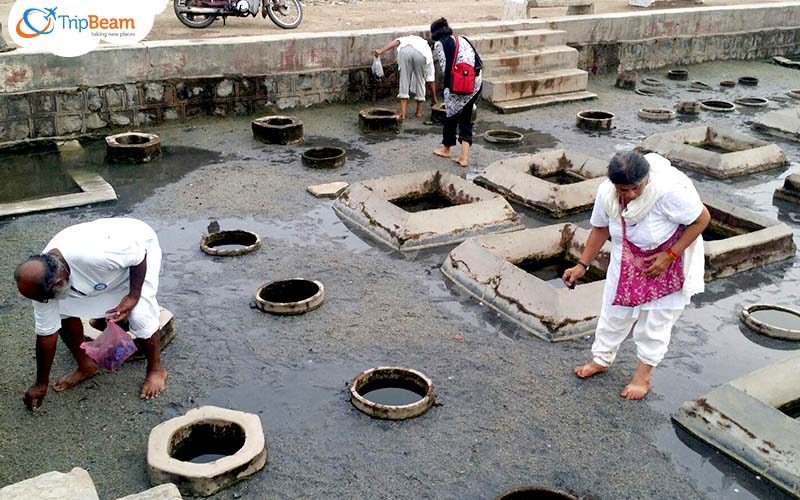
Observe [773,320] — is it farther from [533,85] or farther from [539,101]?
[533,85]

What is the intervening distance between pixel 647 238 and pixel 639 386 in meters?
1.18

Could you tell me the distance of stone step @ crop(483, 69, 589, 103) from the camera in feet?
41.6

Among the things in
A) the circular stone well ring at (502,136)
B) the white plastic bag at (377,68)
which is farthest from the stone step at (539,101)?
the white plastic bag at (377,68)

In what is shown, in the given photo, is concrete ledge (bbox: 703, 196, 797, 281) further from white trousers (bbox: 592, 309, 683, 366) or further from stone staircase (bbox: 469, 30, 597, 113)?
stone staircase (bbox: 469, 30, 597, 113)

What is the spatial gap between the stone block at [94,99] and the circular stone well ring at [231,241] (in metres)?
4.30

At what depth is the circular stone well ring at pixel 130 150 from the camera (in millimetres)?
9453

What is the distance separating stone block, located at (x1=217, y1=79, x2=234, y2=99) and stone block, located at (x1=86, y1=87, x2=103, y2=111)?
179 centimetres

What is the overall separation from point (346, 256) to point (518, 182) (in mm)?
2698

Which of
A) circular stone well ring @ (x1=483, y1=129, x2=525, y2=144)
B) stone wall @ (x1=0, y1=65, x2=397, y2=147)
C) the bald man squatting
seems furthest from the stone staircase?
the bald man squatting

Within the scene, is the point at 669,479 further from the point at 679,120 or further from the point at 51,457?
the point at 679,120

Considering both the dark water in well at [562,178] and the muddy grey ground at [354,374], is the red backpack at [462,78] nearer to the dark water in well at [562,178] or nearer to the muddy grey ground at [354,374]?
the dark water in well at [562,178]

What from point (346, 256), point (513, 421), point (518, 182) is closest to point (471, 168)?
point (518, 182)

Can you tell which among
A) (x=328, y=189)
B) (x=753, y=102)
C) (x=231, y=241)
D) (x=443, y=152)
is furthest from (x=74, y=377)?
(x=753, y=102)

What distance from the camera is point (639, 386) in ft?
16.5
